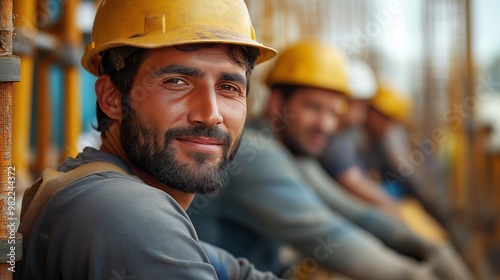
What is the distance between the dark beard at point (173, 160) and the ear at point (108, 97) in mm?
124

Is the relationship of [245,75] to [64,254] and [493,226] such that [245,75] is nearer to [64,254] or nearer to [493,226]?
[64,254]

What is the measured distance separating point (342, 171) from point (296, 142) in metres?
2.11

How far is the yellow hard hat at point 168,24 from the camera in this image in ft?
6.91

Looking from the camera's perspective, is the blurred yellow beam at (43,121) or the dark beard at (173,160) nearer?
the dark beard at (173,160)

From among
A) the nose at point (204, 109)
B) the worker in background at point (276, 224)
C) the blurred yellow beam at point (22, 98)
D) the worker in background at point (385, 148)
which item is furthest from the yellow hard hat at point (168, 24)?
the worker in background at point (385, 148)

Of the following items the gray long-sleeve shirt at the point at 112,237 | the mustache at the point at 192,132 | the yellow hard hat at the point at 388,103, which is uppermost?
the yellow hard hat at the point at 388,103

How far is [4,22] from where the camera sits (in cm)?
179

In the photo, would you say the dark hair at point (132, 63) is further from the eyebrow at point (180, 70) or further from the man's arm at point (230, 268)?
the man's arm at point (230, 268)

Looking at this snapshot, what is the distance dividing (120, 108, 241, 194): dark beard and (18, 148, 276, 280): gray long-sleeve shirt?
17 centimetres

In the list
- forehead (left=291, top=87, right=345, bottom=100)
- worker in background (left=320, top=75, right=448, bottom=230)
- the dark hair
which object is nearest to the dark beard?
the dark hair

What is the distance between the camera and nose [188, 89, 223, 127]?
2.09 metres

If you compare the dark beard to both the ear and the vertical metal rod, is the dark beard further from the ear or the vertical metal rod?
the vertical metal rod

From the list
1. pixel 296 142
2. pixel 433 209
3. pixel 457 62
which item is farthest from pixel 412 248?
pixel 457 62

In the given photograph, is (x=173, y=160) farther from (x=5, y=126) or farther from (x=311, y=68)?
(x=311, y=68)
